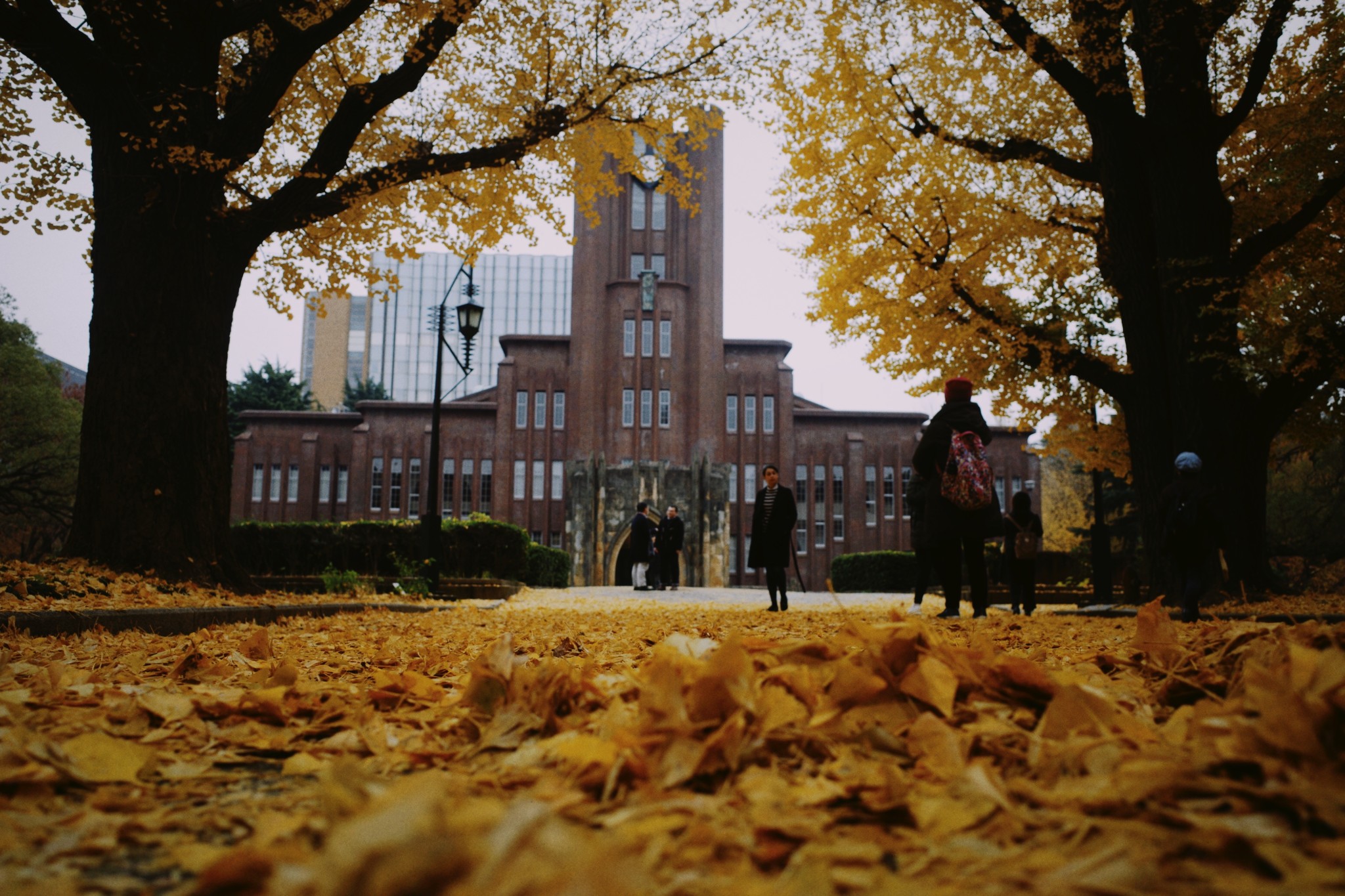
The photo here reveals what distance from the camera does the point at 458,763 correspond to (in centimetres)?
180

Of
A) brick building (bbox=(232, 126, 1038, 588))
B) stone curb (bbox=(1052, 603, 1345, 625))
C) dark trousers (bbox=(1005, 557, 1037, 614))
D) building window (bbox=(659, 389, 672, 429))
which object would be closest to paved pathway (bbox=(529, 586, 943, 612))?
dark trousers (bbox=(1005, 557, 1037, 614))

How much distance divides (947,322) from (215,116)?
396 inches

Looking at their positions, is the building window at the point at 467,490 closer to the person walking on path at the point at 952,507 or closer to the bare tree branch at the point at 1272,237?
the bare tree branch at the point at 1272,237

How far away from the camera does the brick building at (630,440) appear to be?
45.8 m

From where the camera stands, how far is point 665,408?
157 feet

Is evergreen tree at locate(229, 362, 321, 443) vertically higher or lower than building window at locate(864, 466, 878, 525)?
higher

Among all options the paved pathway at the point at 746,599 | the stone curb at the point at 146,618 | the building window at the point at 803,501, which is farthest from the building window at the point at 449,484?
the stone curb at the point at 146,618

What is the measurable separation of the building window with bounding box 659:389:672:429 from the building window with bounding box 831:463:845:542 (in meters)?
11.3

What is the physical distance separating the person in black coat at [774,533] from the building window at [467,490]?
138ft

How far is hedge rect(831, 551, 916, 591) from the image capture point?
32.8 metres

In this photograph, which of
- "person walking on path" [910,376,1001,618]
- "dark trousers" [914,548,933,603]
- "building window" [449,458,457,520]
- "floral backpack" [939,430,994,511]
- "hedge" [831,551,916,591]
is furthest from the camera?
"building window" [449,458,457,520]

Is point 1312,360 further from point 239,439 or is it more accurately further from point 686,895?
point 239,439

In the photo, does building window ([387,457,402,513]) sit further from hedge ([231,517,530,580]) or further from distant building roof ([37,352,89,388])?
hedge ([231,517,530,580])

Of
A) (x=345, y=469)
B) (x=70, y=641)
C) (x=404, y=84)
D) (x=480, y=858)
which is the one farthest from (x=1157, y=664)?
(x=345, y=469)
